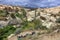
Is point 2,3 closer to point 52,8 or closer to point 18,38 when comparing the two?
point 52,8

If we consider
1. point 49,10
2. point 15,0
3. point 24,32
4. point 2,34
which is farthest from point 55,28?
point 15,0

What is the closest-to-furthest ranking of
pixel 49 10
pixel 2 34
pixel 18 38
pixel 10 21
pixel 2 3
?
pixel 18 38
pixel 2 34
pixel 10 21
pixel 49 10
pixel 2 3

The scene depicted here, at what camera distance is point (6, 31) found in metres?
8.27

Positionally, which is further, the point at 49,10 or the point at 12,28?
the point at 49,10

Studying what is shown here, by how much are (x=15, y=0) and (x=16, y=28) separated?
15.5 feet

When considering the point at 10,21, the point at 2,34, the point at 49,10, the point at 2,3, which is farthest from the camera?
the point at 2,3

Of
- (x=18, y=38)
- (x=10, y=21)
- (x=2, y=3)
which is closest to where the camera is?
(x=18, y=38)

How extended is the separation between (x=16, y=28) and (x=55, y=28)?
1.18 meters

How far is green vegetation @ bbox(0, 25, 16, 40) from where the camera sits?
7959mm

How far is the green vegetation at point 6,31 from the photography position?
796 cm

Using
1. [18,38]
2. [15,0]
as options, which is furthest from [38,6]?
[18,38]

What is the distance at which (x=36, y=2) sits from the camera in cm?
1248

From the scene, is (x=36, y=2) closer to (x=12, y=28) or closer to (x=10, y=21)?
(x=10, y=21)

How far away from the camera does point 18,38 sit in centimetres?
763
